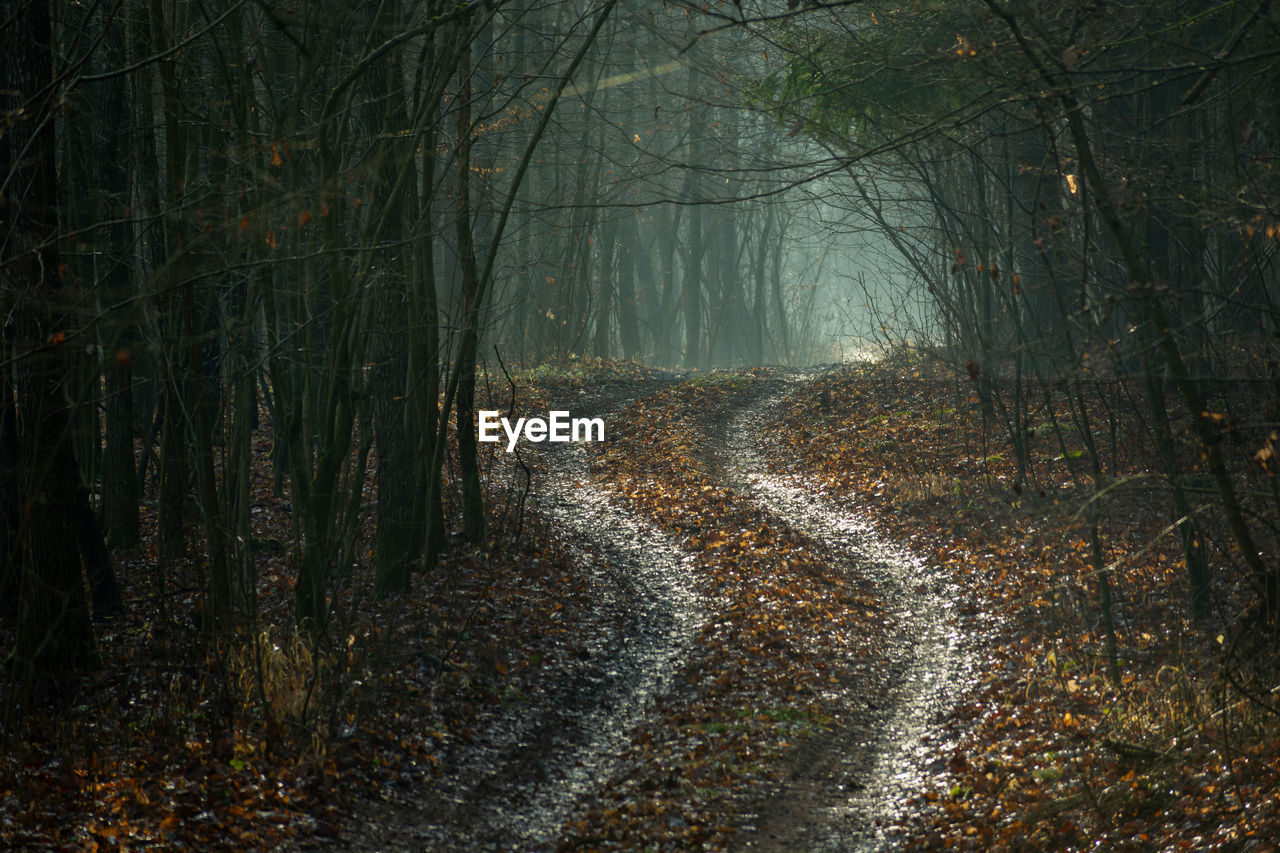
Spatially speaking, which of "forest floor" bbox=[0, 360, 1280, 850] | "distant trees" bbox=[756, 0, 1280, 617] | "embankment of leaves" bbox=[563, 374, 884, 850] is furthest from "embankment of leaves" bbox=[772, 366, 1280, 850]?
"embankment of leaves" bbox=[563, 374, 884, 850]

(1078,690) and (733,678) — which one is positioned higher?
(1078,690)

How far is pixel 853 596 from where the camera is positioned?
35.2ft

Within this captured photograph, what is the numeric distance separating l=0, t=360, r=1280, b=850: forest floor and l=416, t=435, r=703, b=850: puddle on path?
0.10ft

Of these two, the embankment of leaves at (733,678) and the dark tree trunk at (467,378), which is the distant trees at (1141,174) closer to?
the embankment of leaves at (733,678)

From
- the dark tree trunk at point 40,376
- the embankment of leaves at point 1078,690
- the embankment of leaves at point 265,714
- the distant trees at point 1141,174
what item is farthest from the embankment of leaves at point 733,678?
the dark tree trunk at point 40,376

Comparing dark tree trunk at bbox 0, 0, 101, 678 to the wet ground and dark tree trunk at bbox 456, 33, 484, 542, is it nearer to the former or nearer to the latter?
the wet ground

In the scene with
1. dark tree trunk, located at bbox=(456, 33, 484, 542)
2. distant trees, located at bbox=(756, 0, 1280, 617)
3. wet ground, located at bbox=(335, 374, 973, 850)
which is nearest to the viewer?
distant trees, located at bbox=(756, 0, 1280, 617)

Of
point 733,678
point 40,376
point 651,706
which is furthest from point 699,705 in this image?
point 40,376

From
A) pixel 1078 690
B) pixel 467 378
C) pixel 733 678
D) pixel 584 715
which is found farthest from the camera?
pixel 467 378

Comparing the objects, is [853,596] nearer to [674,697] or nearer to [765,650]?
[765,650]

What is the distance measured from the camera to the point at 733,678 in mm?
8422

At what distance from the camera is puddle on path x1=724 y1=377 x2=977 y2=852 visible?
6176 millimetres

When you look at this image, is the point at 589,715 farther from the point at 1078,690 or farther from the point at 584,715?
the point at 1078,690

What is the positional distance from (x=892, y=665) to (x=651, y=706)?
7.93 ft
